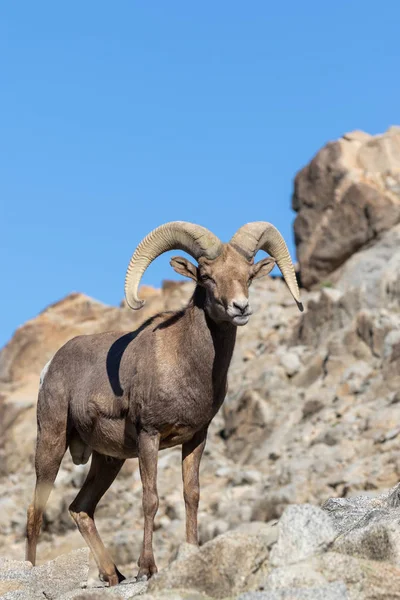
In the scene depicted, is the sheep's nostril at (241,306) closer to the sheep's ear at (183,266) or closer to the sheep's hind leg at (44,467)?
the sheep's ear at (183,266)

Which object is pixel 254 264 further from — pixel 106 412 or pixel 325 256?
pixel 325 256

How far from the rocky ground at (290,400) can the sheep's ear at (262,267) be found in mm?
2505

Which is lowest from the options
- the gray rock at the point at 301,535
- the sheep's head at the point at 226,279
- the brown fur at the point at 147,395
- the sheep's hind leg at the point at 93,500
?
the gray rock at the point at 301,535

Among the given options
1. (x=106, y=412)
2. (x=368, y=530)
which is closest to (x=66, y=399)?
(x=106, y=412)

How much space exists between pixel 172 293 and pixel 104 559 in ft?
88.9

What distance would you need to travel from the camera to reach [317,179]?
3700 cm

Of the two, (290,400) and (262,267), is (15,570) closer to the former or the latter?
(262,267)

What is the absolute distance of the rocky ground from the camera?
2369 centimetres

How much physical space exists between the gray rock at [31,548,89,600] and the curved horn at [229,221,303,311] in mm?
3425

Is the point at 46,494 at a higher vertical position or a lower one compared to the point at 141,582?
A: higher

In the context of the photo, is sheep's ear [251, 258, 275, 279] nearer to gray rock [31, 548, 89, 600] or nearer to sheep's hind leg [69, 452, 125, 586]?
sheep's hind leg [69, 452, 125, 586]

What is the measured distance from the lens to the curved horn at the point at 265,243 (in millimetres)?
11258

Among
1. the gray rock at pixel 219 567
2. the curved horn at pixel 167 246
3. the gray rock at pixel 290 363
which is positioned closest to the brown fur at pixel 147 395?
the curved horn at pixel 167 246

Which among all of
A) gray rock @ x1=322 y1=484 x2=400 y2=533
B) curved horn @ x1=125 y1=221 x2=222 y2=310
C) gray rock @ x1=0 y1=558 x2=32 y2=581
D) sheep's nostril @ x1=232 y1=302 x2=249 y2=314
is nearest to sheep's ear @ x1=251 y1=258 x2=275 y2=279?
curved horn @ x1=125 y1=221 x2=222 y2=310
